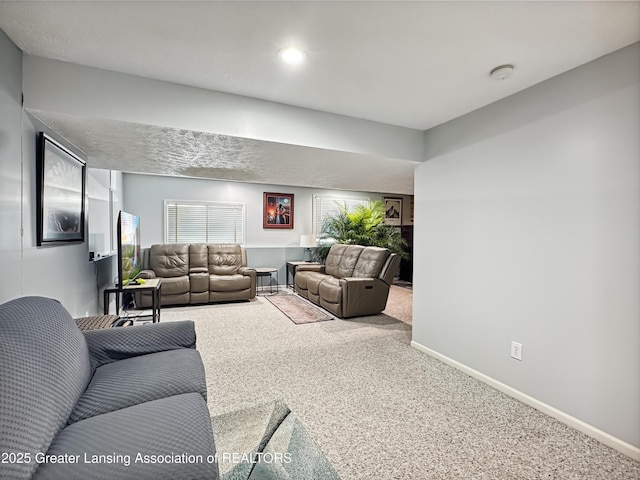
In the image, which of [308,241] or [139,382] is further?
[308,241]

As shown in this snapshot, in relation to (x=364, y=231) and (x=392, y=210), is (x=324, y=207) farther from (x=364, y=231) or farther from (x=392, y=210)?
(x=392, y=210)

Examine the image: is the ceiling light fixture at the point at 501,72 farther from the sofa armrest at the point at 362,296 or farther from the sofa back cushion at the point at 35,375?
the sofa armrest at the point at 362,296

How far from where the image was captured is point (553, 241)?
2.07m

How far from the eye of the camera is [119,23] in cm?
153

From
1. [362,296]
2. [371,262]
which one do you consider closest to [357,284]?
[362,296]

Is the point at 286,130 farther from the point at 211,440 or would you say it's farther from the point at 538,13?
the point at 211,440

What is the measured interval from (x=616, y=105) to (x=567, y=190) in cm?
51

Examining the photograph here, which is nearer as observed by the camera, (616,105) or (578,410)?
(616,105)

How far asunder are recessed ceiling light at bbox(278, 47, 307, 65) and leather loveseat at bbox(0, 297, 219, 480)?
174 centimetres

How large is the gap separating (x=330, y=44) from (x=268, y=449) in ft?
6.89

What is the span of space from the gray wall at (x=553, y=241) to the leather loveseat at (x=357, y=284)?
155 cm

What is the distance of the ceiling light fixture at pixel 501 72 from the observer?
1.92m

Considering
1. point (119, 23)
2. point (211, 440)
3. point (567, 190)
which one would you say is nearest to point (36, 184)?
point (119, 23)

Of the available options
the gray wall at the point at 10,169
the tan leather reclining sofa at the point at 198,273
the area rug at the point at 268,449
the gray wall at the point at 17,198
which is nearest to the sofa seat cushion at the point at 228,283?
the tan leather reclining sofa at the point at 198,273
